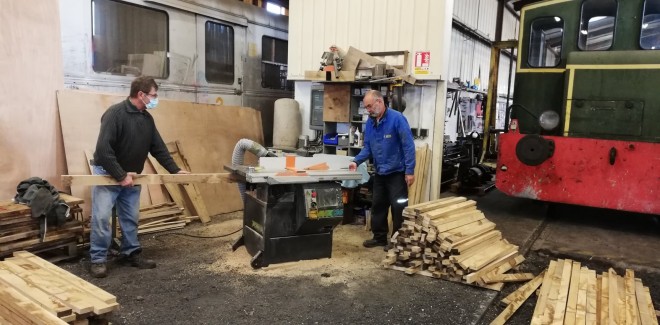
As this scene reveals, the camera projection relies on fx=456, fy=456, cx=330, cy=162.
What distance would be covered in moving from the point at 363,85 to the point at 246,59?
2.33 m

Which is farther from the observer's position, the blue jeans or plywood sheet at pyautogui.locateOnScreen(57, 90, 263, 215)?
plywood sheet at pyautogui.locateOnScreen(57, 90, 263, 215)

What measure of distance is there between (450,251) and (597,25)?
4.25 metres

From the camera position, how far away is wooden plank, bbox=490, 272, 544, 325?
3370mm

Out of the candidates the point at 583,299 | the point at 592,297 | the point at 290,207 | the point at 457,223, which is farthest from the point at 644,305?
the point at 290,207

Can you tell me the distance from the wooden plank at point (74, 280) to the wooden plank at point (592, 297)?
3.25m

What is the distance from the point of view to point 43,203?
162 inches

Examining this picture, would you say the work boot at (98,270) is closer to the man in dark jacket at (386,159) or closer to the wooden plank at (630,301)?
the man in dark jacket at (386,159)

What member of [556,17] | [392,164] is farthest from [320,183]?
[556,17]

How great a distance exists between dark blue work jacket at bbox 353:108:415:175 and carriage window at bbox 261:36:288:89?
11.5ft

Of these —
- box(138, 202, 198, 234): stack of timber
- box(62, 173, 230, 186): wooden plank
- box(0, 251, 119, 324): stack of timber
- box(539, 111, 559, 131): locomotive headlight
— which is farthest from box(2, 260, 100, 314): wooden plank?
box(539, 111, 559, 131): locomotive headlight

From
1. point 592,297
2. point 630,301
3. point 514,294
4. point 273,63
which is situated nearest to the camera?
point 630,301

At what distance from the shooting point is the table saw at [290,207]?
4.20 meters

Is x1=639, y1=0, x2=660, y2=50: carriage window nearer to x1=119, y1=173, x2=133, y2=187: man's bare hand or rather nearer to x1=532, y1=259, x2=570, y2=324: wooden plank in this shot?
x1=532, y1=259, x2=570, y2=324: wooden plank

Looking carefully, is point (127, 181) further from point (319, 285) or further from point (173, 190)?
point (173, 190)
